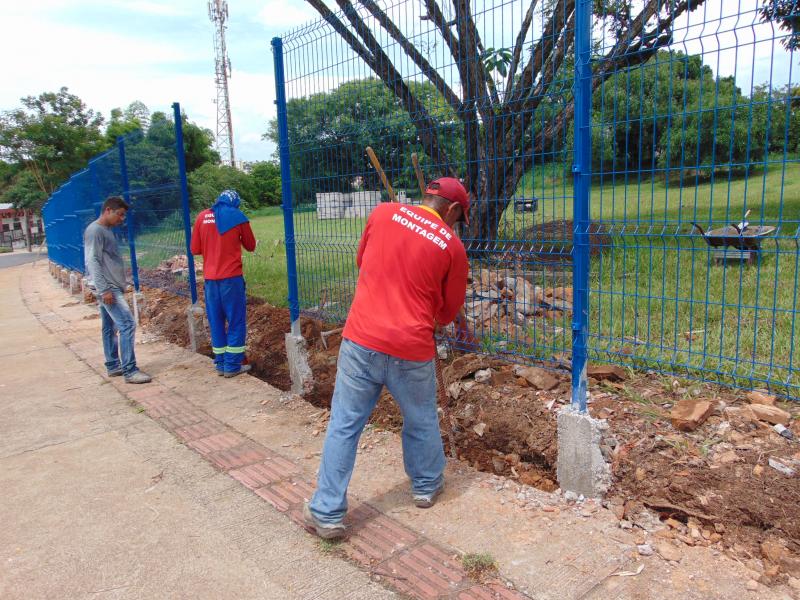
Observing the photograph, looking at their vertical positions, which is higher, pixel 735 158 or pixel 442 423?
pixel 735 158

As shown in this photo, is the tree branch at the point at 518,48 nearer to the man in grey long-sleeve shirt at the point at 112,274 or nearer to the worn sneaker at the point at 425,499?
the worn sneaker at the point at 425,499

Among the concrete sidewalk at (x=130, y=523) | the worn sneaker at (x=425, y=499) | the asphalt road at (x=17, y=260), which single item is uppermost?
the worn sneaker at (x=425, y=499)

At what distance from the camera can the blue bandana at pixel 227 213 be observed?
6062 mm

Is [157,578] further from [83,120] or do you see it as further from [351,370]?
[83,120]

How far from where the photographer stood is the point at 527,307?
4531 mm

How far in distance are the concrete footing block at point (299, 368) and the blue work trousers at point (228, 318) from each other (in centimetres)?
94

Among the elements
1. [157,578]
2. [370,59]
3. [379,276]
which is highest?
[370,59]

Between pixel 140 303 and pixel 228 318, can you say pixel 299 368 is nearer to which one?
pixel 228 318

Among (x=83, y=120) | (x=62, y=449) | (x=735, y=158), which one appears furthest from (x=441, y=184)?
(x=83, y=120)

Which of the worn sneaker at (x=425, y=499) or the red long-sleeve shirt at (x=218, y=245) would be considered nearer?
the worn sneaker at (x=425, y=499)

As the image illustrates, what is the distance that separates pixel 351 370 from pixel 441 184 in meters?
1.11

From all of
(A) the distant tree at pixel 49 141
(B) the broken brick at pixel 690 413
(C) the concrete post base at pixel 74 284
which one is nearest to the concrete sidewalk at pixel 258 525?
(B) the broken brick at pixel 690 413

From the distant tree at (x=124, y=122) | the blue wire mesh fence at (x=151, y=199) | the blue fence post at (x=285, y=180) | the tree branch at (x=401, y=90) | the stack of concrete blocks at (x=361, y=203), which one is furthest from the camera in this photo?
the distant tree at (x=124, y=122)

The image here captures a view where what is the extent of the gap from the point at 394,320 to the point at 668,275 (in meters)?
3.92
